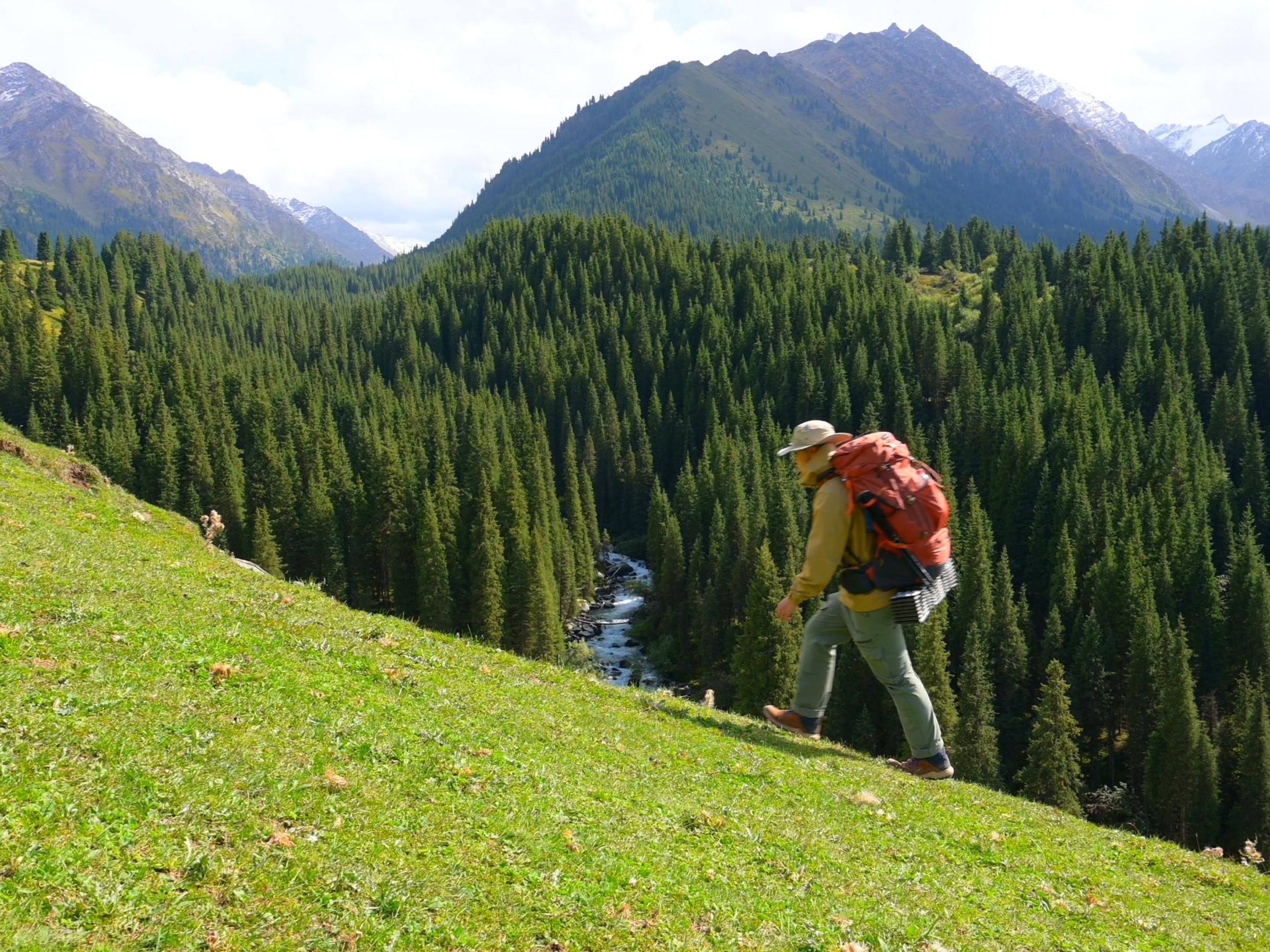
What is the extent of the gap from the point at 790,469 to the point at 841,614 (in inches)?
3929

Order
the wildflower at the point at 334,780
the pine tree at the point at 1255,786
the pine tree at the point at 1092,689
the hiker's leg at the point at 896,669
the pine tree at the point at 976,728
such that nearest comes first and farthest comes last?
1. the wildflower at the point at 334,780
2. the hiker's leg at the point at 896,669
3. the pine tree at the point at 1255,786
4. the pine tree at the point at 976,728
5. the pine tree at the point at 1092,689

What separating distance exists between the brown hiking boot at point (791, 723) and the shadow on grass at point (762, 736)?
13 centimetres

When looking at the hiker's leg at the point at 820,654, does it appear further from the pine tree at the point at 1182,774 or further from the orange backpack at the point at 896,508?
the pine tree at the point at 1182,774

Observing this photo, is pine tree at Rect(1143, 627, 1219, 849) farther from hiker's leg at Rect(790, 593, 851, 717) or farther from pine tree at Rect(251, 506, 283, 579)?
pine tree at Rect(251, 506, 283, 579)

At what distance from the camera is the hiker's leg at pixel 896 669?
1326cm

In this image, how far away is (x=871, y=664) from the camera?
13711 mm

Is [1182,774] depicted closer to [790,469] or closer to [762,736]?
[762,736]

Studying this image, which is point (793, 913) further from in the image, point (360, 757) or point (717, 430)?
point (717, 430)

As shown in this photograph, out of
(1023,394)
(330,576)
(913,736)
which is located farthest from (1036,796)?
(1023,394)

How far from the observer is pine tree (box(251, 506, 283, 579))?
8112 centimetres

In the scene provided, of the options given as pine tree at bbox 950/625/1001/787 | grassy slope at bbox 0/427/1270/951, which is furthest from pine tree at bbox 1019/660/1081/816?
grassy slope at bbox 0/427/1270/951

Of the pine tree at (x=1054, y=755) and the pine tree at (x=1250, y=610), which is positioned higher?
the pine tree at (x=1250, y=610)

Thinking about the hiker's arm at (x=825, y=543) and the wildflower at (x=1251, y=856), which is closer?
the hiker's arm at (x=825, y=543)

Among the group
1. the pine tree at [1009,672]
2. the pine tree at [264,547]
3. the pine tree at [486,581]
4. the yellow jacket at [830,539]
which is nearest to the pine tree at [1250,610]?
the pine tree at [1009,672]
